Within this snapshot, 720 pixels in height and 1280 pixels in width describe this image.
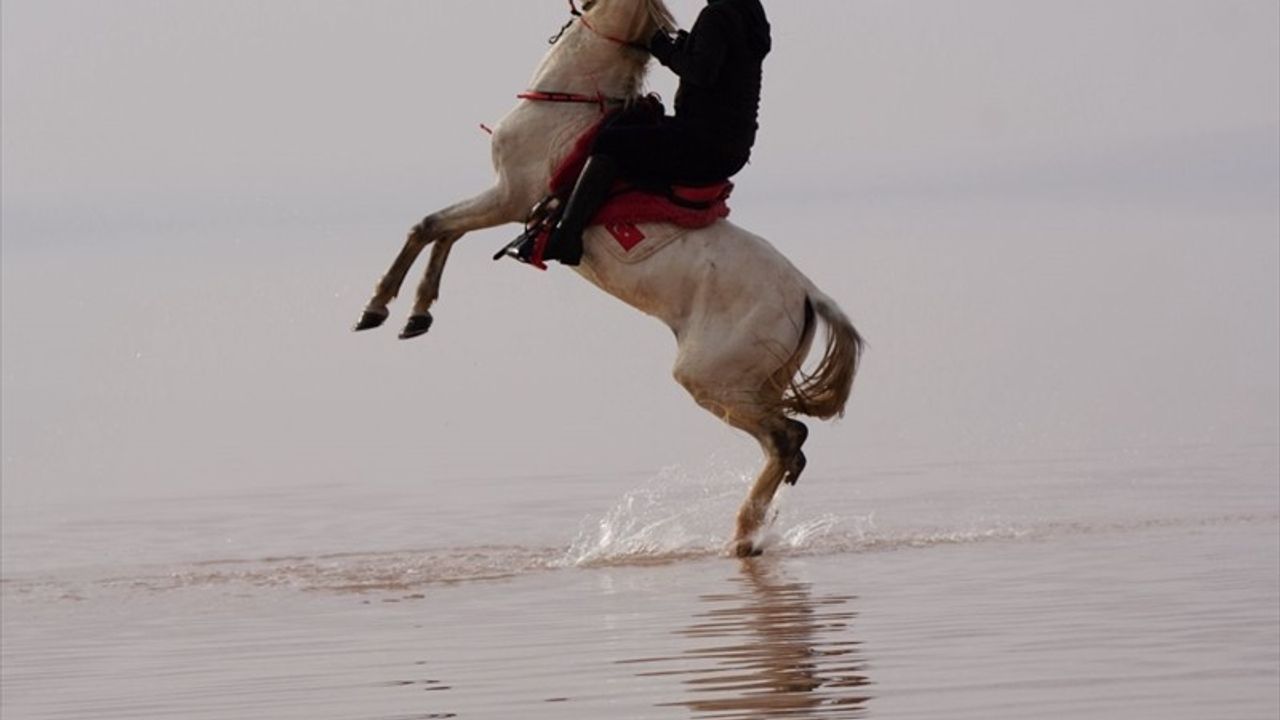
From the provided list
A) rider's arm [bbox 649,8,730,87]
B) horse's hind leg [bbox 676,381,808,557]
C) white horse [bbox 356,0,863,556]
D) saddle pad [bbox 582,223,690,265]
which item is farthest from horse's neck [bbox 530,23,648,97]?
horse's hind leg [bbox 676,381,808,557]

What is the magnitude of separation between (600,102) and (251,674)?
404 centimetres

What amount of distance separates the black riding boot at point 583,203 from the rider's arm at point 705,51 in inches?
17.0

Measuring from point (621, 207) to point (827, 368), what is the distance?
3.31 ft

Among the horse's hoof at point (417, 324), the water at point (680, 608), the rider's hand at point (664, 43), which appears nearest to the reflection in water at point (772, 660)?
the water at point (680, 608)

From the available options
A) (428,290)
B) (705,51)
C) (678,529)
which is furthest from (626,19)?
(678,529)

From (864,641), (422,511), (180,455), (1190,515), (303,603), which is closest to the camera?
(864,641)

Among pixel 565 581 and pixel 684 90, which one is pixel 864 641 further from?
pixel 684 90

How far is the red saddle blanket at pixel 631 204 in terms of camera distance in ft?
36.0

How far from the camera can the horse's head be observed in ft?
36.2

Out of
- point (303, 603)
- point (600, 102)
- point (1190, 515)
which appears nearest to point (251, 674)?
point (303, 603)

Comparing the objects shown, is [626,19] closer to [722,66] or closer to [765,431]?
[722,66]

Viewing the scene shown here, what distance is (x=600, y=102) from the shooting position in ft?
36.5

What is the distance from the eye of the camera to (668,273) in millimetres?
11055

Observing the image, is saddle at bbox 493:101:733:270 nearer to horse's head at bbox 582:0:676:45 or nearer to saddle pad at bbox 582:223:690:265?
saddle pad at bbox 582:223:690:265
